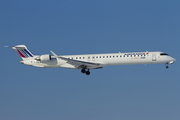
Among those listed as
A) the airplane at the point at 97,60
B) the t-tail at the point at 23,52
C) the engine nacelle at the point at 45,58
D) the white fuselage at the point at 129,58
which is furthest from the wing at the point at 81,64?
the t-tail at the point at 23,52

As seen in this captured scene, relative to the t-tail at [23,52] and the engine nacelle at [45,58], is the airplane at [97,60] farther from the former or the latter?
the t-tail at [23,52]

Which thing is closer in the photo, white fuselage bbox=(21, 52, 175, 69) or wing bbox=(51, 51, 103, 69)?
wing bbox=(51, 51, 103, 69)

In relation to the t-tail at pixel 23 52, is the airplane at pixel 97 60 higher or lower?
lower

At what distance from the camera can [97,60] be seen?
51094 mm

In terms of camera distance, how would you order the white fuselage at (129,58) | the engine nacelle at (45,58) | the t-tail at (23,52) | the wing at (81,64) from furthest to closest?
the t-tail at (23,52) → the engine nacelle at (45,58) → the white fuselage at (129,58) → the wing at (81,64)

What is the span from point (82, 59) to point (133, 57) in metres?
7.34

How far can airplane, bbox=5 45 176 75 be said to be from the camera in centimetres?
5034

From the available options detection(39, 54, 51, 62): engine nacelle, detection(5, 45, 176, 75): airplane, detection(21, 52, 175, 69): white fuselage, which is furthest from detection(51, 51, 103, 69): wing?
detection(39, 54, 51, 62): engine nacelle

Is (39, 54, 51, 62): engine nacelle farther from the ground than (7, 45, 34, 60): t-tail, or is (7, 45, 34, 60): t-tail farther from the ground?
(7, 45, 34, 60): t-tail

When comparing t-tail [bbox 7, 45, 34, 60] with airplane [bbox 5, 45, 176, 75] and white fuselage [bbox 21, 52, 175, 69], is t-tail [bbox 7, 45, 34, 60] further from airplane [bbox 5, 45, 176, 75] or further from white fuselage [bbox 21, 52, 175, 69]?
white fuselage [bbox 21, 52, 175, 69]

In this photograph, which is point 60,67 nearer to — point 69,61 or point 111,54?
point 69,61

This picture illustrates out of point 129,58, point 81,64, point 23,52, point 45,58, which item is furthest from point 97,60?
point 23,52

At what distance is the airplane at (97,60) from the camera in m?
50.3

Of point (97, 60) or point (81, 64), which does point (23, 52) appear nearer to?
point (81, 64)
